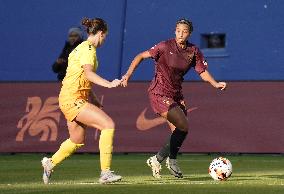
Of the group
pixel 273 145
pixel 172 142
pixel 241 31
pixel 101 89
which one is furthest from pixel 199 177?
pixel 241 31

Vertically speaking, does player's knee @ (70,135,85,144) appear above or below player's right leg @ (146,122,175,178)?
above

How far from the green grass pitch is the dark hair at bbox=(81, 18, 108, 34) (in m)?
1.84

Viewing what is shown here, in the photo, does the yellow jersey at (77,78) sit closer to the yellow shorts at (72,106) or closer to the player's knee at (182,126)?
the yellow shorts at (72,106)

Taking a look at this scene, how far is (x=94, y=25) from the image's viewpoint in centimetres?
1162

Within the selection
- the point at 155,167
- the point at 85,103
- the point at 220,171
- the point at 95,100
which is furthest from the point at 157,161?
the point at 85,103

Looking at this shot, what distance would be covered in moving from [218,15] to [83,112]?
12373mm

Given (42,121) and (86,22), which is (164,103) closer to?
(86,22)

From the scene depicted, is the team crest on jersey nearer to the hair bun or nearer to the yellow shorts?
the yellow shorts

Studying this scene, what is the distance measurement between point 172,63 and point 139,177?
159 centimetres

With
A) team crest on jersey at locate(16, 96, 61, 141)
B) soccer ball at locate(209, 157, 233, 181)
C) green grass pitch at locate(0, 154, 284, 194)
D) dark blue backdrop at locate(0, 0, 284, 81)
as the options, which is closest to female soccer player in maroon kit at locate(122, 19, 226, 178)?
green grass pitch at locate(0, 154, 284, 194)

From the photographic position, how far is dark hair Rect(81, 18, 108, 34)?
1159 centimetres

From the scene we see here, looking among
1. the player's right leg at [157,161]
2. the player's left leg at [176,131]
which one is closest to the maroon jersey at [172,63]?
the player's left leg at [176,131]

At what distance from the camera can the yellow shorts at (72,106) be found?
38.3 feet

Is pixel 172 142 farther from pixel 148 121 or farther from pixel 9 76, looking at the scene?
pixel 9 76
